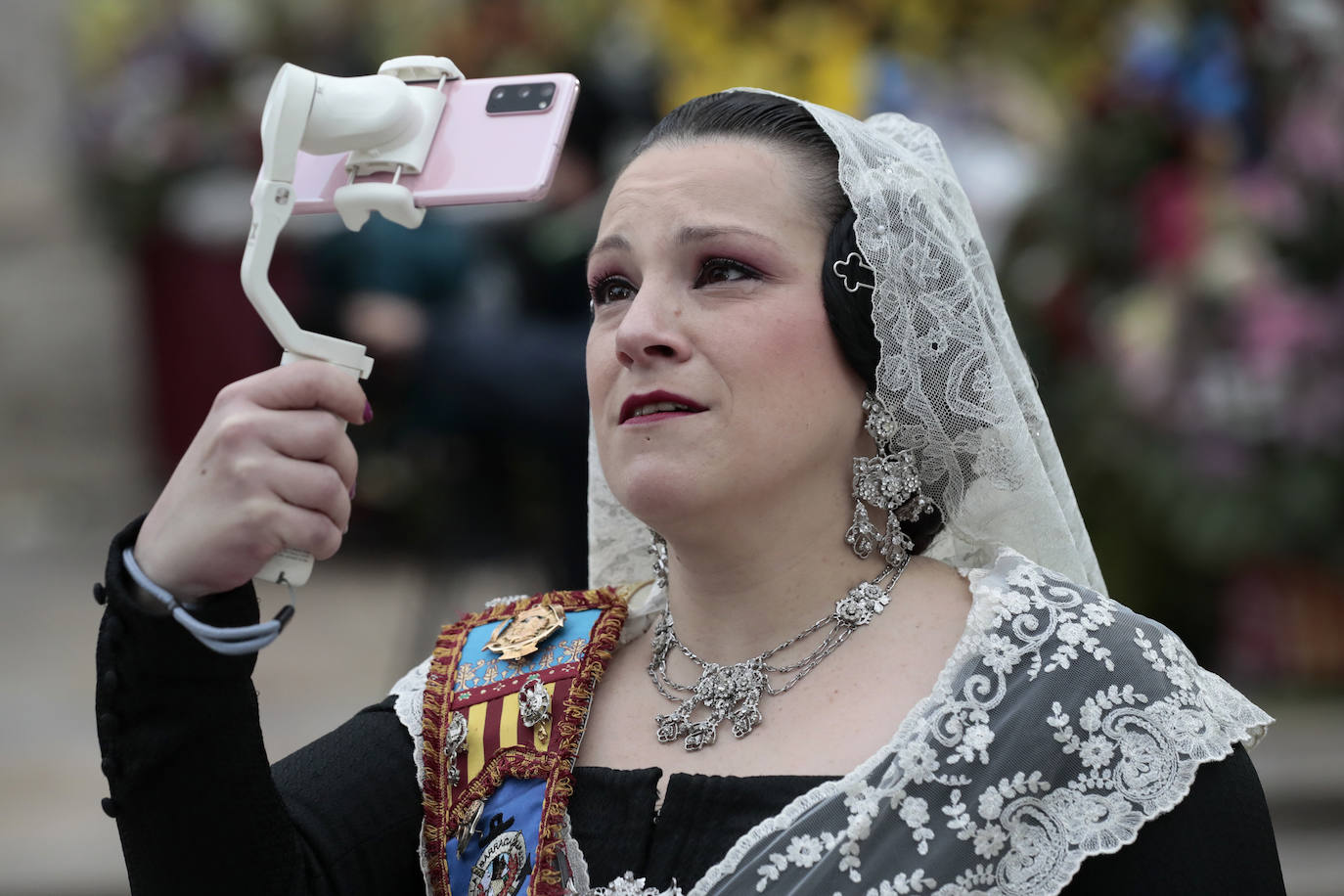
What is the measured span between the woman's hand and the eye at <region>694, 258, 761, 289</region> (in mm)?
547

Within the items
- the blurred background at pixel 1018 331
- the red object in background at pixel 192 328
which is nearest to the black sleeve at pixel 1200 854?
the blurred background at pixel 1018 331

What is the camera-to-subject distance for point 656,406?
79.5 inches

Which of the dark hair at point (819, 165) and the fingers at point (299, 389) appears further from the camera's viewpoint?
the dark hair at point (819, 165)

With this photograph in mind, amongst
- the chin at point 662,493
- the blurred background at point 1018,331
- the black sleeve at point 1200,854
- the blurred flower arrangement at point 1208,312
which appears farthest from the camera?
the blurred flower arrangement at point 1208,312

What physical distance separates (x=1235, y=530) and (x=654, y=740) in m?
3.65

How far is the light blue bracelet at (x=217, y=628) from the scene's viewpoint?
1.66 metres

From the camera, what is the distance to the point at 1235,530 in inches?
208

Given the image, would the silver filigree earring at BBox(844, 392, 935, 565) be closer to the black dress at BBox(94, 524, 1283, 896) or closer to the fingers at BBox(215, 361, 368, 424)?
the black dress at BBox(94, 524, 1283, 896)

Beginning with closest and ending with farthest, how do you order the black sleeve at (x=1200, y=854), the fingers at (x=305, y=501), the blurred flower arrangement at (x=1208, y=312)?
the fingers at (x=305, y=501) < the black sleeve at (x=1200, y=854) < the blurred flower arrangement at (x=1208, y=312)

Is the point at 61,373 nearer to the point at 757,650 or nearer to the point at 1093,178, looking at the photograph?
the point at 1093,178

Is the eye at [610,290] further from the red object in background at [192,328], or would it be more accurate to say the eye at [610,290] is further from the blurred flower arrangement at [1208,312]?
the red object in background at [192,328]

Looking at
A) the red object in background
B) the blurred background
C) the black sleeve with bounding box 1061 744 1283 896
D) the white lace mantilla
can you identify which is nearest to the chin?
the white lace mantilla

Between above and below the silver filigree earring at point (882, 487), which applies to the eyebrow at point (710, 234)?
above

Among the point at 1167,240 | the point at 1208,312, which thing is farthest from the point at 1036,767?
the point at 1167,240
